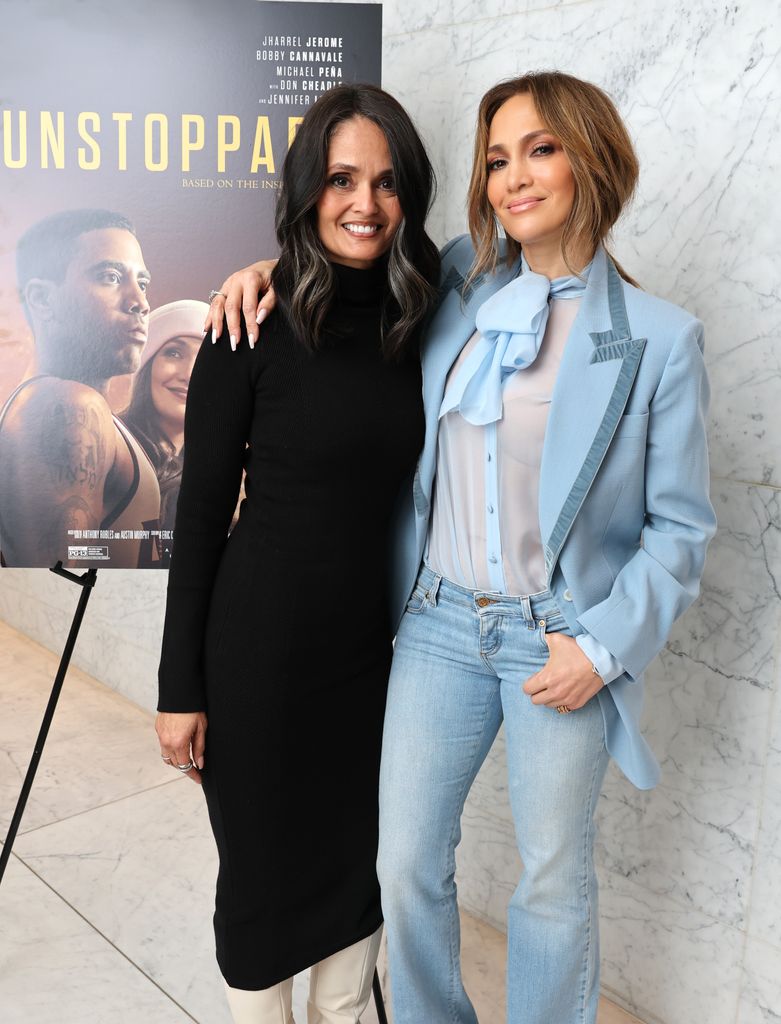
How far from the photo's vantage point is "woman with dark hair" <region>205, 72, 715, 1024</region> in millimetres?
1441

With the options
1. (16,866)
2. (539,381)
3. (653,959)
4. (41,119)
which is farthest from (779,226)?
(16,866)

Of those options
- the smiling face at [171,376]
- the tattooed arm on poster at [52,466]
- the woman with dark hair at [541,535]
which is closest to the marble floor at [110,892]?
the woman with dark hair at [541,535]

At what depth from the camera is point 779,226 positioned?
69.4 inches

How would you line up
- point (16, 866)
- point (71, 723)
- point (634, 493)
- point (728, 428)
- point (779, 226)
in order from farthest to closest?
point (71, 723) → point (16, 866) → point (728, 428) → point (779, 226) → point (634, 493)

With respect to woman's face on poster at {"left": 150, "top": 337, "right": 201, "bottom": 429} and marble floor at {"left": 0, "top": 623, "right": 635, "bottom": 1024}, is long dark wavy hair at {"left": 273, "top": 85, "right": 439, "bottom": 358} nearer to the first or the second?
woman's face on poster at {"left": 150, "top": 337, "right": 201, "bottom": 429}

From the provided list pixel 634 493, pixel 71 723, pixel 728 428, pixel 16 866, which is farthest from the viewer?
pixel 71 723

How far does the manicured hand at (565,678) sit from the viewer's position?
1455 millimetres

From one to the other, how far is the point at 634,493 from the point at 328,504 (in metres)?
0.48

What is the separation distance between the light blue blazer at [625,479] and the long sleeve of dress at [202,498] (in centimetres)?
49

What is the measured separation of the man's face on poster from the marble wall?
33.0 inches

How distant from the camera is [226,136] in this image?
1957 mm

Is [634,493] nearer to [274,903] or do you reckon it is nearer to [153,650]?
[274,903]

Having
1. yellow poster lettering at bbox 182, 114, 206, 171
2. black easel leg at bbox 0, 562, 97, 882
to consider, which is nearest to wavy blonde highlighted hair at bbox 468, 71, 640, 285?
yellow poster lettering at bbox 182, 114, 206, 171

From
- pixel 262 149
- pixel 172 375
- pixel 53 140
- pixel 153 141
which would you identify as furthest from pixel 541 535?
pixel 53 140
